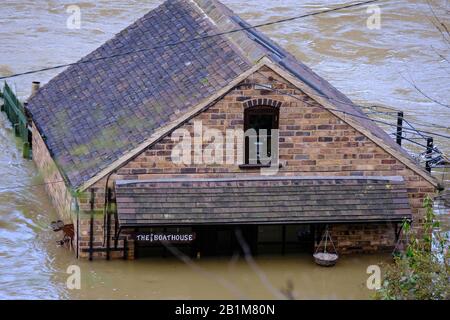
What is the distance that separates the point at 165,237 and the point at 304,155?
3390mm

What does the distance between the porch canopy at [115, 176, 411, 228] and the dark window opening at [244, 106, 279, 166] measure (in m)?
0.42

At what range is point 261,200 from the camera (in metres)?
22.9

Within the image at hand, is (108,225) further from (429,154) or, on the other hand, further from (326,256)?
(429,154)

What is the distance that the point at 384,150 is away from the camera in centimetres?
2336

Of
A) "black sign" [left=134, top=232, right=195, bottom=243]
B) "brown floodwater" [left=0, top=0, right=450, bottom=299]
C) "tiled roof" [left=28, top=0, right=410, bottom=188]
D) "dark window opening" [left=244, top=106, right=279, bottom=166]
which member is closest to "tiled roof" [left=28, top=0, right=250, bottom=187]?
"tiled roof" [left=28, top=0, right=410, bottom=188]

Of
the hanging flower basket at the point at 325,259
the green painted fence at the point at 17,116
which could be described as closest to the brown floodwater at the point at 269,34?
the hanging flower basket at the point at 325,259

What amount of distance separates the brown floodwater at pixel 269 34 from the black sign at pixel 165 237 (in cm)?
64

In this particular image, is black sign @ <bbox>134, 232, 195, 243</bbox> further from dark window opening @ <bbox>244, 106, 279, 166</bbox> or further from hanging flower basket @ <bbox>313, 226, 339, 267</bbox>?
hanging flower basket @ <bbox>313, 226, 339, 267</bbox>

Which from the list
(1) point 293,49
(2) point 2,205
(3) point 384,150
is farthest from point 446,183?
(1) point 293,49

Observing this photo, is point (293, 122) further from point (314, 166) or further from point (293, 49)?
point (293, 49)

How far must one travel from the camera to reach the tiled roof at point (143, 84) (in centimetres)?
2319

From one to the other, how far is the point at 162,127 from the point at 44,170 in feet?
22.5

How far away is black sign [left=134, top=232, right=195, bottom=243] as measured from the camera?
22469 millimetres

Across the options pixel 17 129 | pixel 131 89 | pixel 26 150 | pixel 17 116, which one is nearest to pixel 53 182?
pixel 131 89
